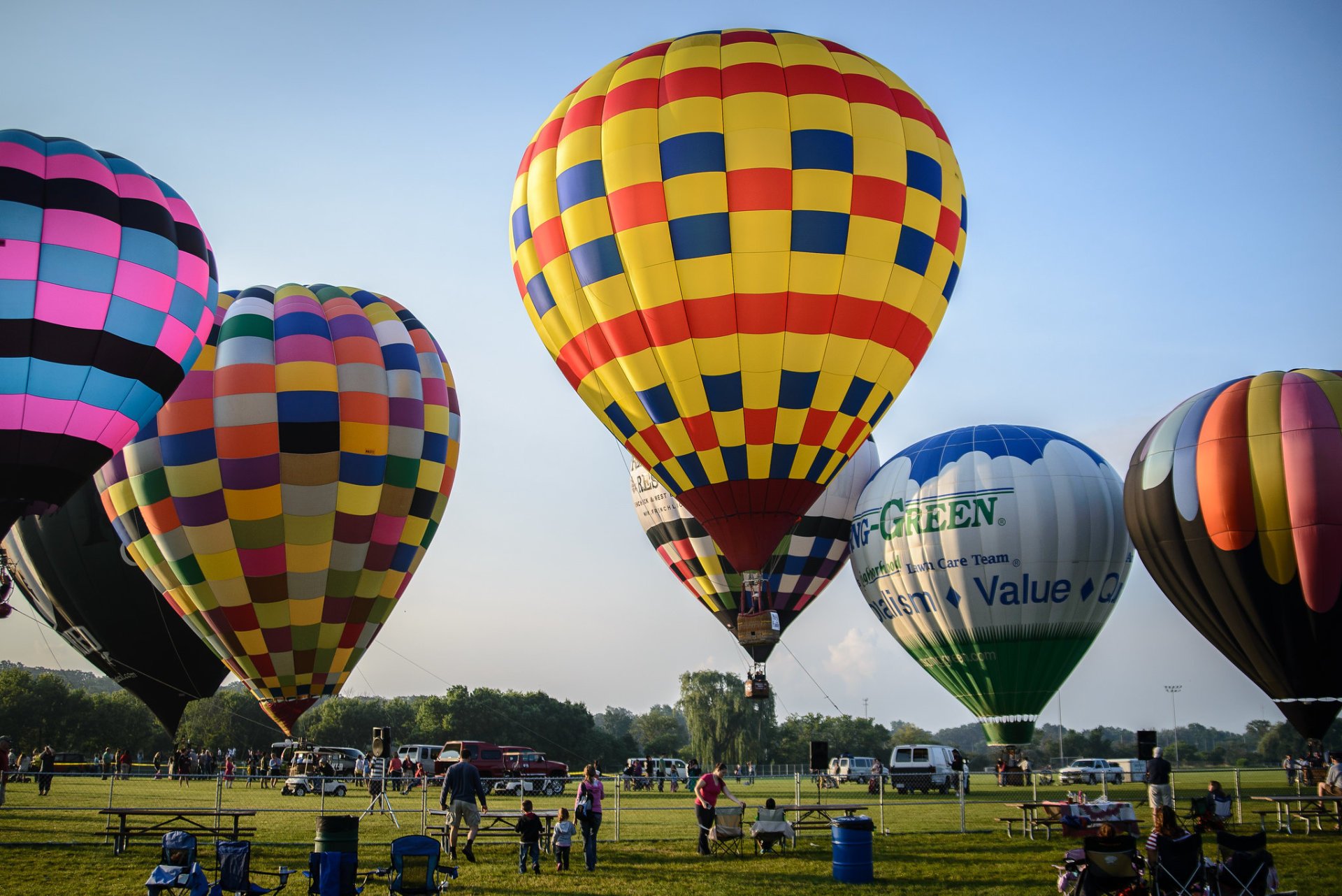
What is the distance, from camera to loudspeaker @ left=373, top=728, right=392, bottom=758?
1831 centimetres

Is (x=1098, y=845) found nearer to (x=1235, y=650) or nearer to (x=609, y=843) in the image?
(x=609, y=843)

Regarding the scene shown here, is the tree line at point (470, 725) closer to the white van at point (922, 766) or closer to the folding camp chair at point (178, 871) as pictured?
the white van at point (922, 766)

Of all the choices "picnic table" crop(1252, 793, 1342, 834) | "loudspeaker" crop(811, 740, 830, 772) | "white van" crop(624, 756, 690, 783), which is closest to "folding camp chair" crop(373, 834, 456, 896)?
"loudspeaker" crop(811, 740, 830, 772)

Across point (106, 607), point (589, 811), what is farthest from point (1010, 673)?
point (106, 607)

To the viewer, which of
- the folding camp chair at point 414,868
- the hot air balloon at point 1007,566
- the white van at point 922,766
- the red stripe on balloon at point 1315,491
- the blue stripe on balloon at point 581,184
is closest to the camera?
the folding camp chair at point 414,868

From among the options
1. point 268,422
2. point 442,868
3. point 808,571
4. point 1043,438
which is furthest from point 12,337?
point 1043,438

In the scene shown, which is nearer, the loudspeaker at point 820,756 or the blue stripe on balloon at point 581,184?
the blue stripe on balloon at point 581,184

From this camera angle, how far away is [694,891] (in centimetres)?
926

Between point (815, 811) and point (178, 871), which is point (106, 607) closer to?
point (815, 811)

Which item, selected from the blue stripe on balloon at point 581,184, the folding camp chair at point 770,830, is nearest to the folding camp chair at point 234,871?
the folding camp chair at point 770,830

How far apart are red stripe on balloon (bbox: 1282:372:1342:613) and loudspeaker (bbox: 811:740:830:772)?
7648 millimetres

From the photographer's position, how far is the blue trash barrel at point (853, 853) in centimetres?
971

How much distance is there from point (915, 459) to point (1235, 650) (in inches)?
298

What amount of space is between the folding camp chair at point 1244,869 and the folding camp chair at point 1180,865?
148 mm
